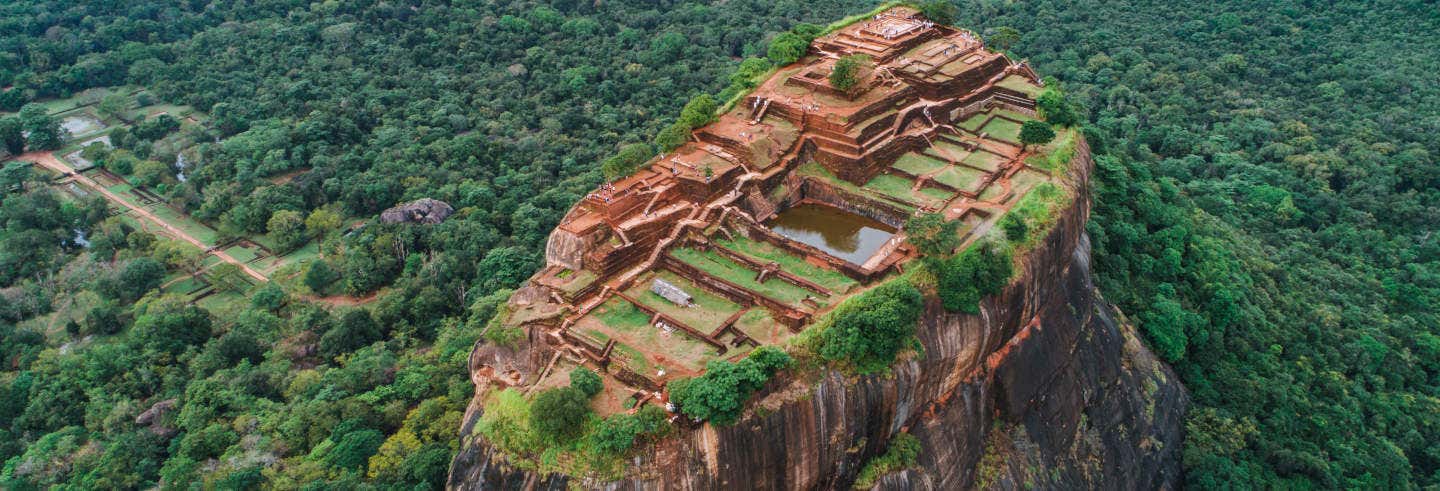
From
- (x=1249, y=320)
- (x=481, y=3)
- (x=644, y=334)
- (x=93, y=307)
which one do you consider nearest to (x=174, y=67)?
(x=481, y=3)

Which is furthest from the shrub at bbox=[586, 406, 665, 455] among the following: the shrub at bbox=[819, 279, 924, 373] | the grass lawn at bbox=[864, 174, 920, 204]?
the grass lawn at bbox=[864, 174, 920, 204]

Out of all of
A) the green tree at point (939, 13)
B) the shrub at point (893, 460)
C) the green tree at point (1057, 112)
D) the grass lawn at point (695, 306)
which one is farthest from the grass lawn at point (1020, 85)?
the grass lawn at point (695, 306)

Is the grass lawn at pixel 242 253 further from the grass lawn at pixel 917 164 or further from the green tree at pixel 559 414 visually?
the grass lawn at pixel 917 164

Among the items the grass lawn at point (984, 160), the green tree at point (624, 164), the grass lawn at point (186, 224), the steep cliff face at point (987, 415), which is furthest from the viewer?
the grass lawn at point (186, 224)

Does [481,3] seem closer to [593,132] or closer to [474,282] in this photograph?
[593,132]

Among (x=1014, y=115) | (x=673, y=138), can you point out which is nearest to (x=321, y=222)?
(x=673, y=138)

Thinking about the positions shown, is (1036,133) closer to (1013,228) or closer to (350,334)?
(1013,228)
